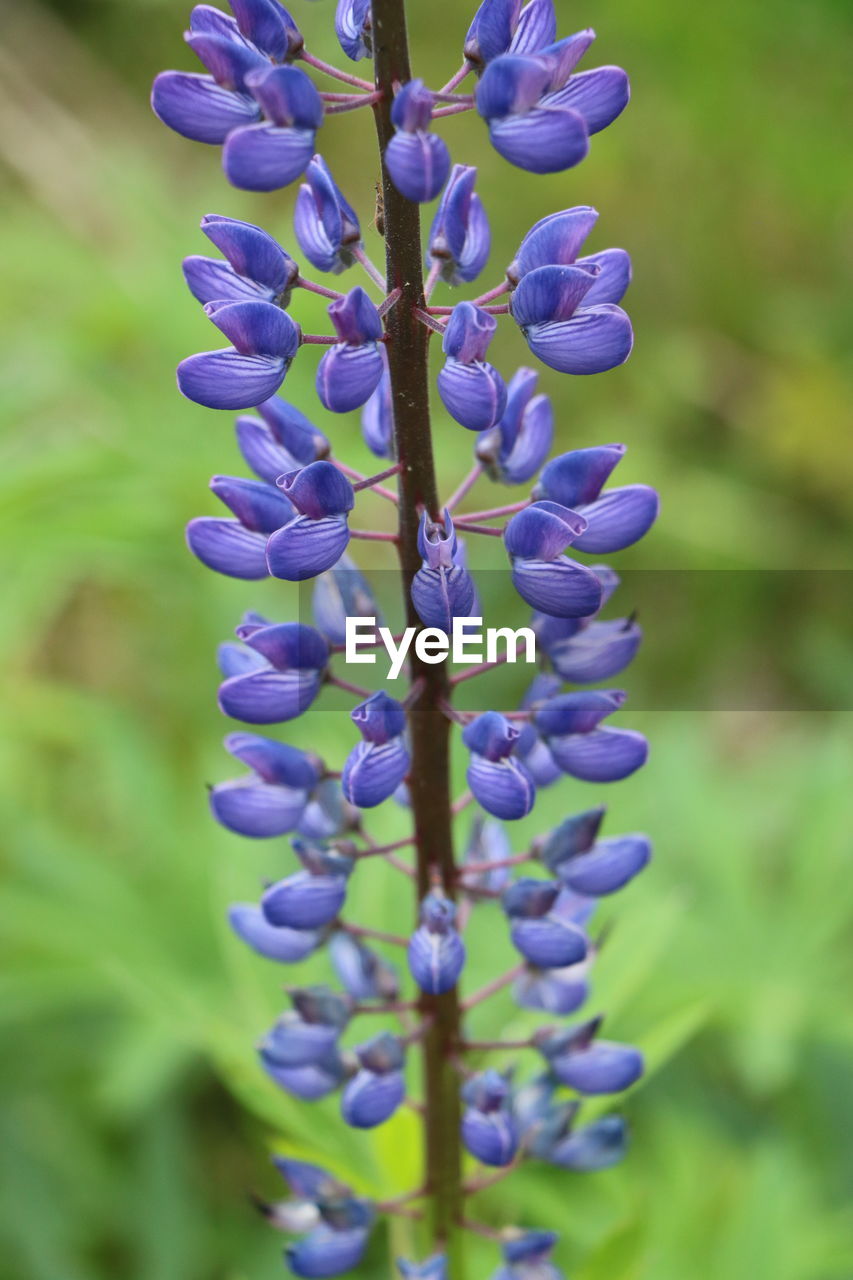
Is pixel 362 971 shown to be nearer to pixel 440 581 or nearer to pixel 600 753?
pixel 600 753

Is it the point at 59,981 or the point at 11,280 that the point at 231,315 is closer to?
the point at 59,981

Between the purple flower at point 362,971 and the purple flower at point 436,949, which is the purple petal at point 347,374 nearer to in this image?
the purple flower at point 436,949

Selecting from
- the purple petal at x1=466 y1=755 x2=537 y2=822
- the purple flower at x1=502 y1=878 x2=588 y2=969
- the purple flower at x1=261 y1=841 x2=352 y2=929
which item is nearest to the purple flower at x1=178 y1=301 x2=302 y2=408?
the purple petal at x1=466 y1=755 x2=537 y2=822

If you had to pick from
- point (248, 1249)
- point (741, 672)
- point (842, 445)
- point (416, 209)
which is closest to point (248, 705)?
point (416, 209)

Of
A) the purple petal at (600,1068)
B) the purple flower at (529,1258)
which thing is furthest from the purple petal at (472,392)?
the purple flower at (529,1258)

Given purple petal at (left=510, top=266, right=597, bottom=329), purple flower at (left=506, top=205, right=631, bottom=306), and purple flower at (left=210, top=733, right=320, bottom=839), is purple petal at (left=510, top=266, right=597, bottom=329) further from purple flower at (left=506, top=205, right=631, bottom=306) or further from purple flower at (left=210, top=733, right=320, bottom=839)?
purple flower at (left=210, top=733, right=320, bottom=839)
